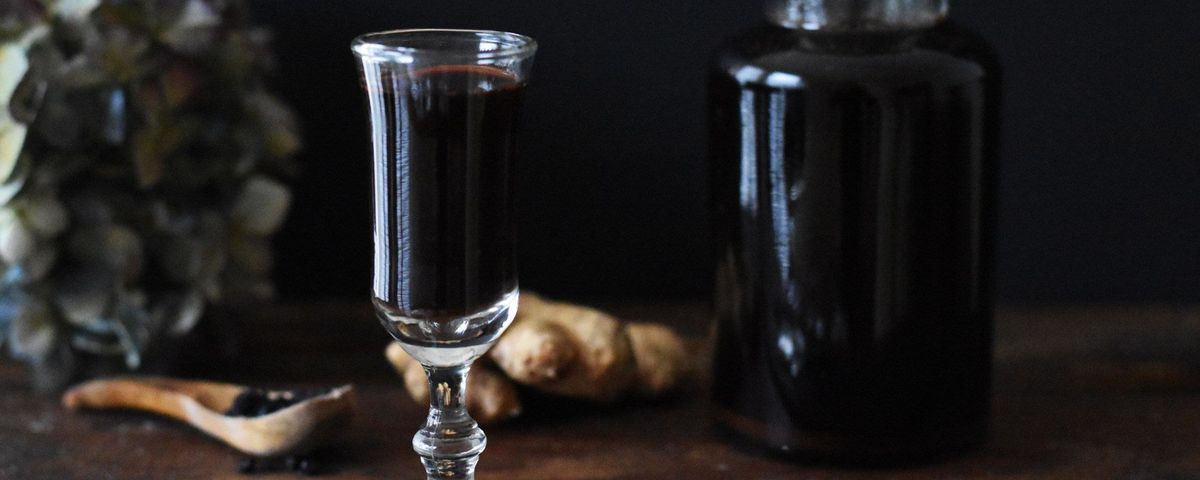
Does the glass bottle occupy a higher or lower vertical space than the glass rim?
lower

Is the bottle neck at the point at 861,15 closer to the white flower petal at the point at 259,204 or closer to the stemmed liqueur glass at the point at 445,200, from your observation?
the stemmed liqueur glass at the point at 445,200

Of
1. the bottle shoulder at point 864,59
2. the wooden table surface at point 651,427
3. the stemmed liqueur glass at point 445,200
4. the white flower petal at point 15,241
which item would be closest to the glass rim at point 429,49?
the stemmed liqueur glass at point 445,200

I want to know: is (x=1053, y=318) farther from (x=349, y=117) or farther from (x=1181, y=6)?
(x=349, y=117)

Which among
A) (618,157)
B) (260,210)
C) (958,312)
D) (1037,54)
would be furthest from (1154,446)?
(260,210)

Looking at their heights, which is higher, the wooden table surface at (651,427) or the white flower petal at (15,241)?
the white flower petal at (15,241)

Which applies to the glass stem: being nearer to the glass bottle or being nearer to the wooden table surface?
the wooden table surface

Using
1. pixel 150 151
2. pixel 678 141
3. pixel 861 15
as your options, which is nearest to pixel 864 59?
pixel 861 15

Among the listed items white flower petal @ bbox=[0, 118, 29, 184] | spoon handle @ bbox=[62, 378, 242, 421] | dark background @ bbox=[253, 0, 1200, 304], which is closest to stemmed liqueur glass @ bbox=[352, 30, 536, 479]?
spoon handle @ bbox=[62, 378, 242, 421]
